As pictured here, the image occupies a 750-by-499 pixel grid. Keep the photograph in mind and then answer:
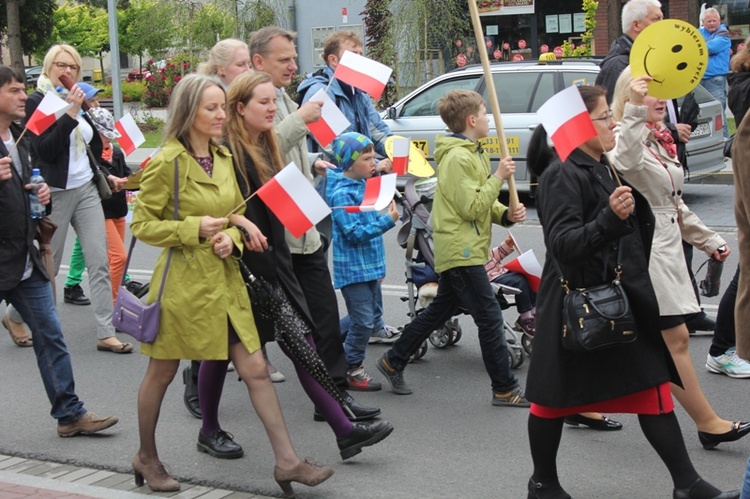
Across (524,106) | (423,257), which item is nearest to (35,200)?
(423,257)

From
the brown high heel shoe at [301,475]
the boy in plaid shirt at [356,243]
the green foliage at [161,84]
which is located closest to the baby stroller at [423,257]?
the boy in plaid shirt at [356,243]

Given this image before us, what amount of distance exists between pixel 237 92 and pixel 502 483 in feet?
7.05

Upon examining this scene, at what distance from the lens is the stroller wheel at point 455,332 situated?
7.17m

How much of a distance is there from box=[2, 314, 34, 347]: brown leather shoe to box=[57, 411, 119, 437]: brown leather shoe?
2.20 meters

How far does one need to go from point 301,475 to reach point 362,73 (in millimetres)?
2697

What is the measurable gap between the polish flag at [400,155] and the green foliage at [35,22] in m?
30.8

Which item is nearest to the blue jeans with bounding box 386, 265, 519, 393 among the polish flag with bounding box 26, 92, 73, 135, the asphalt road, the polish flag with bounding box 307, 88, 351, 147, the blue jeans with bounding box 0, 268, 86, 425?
the asphalt road

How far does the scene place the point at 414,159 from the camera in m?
7.10

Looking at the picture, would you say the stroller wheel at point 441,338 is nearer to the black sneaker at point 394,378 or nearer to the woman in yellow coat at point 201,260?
the black sneaker at point 394,378

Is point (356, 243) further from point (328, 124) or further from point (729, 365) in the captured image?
point (729, 365)

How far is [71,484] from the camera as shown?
499 cm

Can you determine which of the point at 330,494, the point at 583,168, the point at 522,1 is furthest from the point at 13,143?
the point at 522,1

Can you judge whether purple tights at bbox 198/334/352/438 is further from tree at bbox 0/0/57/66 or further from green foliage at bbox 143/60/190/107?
tree at bbox 0/0/57/66

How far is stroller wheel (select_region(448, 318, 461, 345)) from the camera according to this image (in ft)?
23.5
